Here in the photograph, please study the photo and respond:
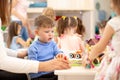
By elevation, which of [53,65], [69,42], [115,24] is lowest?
[69,42]

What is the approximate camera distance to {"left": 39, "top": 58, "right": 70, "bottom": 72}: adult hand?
1052 millimetres

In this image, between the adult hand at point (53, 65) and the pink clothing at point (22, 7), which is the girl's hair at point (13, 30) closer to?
the pink clothing at point (22, 7)

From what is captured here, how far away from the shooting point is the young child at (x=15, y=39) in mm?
2587

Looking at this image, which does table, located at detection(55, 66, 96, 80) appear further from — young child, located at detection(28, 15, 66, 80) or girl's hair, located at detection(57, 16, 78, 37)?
girl's hair, located at detection(57, 16, 78, 37)

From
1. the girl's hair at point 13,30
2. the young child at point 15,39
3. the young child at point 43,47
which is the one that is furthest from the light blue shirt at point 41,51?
the girl's hair at point 13,30

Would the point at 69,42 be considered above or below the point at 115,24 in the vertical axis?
below

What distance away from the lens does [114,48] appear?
1.21 m

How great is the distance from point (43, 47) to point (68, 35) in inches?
35.4

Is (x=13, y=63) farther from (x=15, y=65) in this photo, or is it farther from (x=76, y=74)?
(x=76, y=74)

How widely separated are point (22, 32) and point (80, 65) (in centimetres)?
179

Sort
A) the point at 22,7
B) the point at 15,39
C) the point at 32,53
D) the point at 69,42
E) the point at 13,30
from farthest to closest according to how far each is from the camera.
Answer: the point at 22,7, the point at 13,30, the point at 15,39, the point at 69,42, the point at 32,53

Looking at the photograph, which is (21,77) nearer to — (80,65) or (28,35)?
(80,65)

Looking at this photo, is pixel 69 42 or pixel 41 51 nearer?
pixel 41 51

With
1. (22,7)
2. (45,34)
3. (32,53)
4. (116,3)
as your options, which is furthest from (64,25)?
(116,3)
